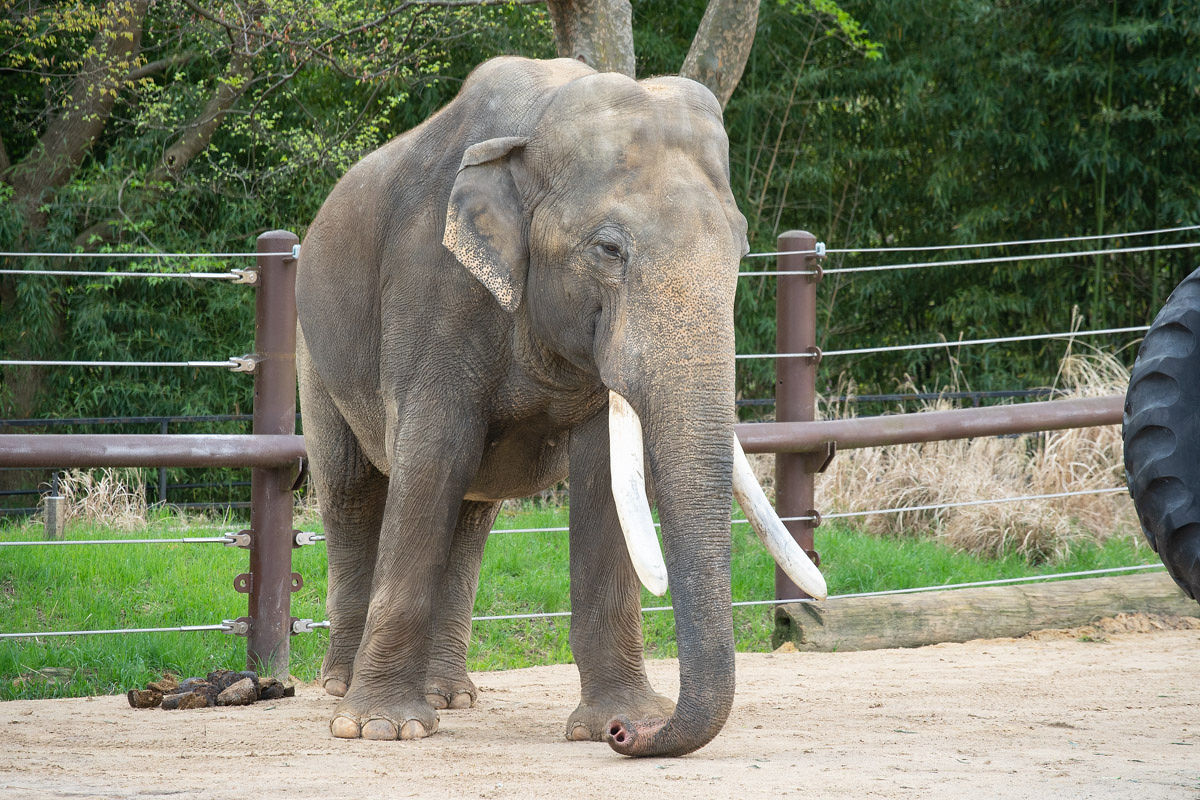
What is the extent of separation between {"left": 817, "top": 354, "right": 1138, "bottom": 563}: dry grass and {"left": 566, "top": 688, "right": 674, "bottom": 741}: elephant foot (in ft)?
13.4

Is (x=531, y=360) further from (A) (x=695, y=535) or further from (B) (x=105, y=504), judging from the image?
(B) (x=105, y=504)

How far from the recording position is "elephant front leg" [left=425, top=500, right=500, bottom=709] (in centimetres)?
459

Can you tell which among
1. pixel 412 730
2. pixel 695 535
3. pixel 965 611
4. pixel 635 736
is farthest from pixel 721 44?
pixel 635 736

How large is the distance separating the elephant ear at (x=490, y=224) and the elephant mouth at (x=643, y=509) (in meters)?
0.46

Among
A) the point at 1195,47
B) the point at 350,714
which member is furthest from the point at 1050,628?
the point at 1195,47

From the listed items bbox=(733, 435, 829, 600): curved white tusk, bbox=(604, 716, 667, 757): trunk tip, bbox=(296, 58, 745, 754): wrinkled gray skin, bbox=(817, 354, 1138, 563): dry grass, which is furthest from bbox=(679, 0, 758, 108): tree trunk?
bbox=(604, 716, 667, 757): trunk tip

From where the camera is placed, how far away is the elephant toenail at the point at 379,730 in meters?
3.83

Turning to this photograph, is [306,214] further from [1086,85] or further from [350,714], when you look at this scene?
[350,714]

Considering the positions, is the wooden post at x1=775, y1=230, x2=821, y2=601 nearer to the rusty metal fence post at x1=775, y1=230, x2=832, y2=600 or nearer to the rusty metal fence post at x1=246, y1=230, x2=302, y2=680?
the rusty metal fence post at x1=775, y1=230, x2=832, y2=600

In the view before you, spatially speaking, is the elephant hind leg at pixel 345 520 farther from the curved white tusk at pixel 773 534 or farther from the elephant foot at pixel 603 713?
the curved white tusk at pixel 773 534

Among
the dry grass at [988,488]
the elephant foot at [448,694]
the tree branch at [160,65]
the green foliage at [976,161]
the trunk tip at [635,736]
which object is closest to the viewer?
the trunk tip at [635,736]

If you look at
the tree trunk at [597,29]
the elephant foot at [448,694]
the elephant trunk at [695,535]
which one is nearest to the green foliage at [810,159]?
the tree trunk at [597,29]

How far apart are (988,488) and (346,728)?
16.6ft

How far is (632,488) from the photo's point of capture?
3.41 m
